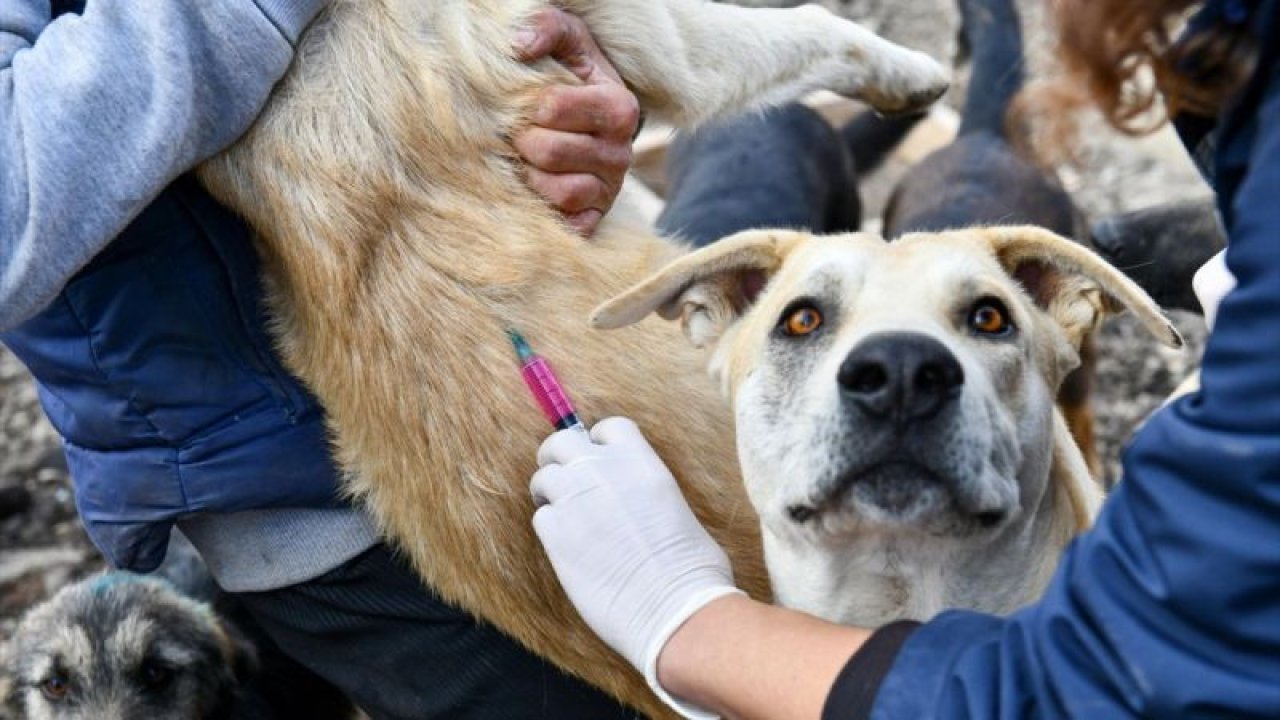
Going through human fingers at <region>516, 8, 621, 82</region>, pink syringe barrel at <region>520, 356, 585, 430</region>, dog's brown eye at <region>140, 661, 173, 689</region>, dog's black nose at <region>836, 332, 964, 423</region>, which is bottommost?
dog's brown eye at <region>140, 661, 173, 689</region>

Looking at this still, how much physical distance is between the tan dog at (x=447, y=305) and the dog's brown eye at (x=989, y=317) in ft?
1.87

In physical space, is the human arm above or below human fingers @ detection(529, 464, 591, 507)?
above

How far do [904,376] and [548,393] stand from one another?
72 cm

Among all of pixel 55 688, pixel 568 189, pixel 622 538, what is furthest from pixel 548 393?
pixel 55 688

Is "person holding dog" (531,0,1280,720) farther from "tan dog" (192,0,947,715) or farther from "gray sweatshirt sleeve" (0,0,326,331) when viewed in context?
"gray sweatshirt sleeve" (0,0,326,331)

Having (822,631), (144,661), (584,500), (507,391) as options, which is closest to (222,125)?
(507,391)

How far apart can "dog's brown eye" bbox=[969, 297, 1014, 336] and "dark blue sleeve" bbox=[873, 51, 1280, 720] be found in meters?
0.70

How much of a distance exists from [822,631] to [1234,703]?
0.63 meters

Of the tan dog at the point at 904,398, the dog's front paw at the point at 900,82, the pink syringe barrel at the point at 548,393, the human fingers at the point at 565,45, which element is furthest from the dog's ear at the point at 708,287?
the dog's front paw at the point at 900,82

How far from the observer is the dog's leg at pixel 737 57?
2.84m

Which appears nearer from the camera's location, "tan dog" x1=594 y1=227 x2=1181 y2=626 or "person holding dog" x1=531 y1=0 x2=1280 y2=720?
"person holding dog" x1=531 y1=0 x2=1280 y2=720

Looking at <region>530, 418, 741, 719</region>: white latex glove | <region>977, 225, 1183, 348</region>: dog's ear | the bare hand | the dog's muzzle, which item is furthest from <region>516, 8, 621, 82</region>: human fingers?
the dog's muzzle

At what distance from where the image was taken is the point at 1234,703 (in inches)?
49.8

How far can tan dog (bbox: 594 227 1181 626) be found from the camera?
1.92 meters
